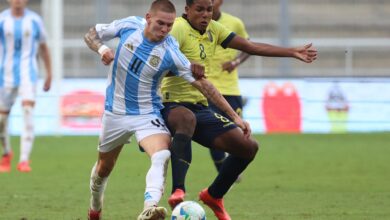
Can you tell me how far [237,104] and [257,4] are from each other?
13.0 metres

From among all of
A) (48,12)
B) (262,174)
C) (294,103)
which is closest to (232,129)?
(262,174)

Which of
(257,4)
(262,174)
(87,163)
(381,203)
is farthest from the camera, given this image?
(257,4)

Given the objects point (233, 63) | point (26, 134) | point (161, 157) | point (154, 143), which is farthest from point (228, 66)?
point (161, 157)

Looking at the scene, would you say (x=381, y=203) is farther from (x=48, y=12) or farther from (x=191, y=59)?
(x=48, y=12)

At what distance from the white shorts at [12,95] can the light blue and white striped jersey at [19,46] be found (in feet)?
0.23

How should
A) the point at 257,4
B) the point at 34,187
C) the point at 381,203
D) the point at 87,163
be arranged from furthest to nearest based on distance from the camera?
the point at 257,4 → the point at 87,163 → the point at 34,187 → the point at 381,203

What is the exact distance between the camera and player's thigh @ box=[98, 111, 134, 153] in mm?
8062

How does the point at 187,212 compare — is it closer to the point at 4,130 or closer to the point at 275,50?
the point at 275,50

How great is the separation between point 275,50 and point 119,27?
145 cm

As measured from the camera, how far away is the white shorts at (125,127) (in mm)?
7980

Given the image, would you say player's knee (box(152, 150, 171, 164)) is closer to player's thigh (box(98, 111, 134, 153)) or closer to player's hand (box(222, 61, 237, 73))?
player's thigh (box(98, 111, 134, 153))

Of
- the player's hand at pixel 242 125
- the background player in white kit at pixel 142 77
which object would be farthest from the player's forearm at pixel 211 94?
the player's hand at pixel 242 125

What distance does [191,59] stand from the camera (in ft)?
28.6

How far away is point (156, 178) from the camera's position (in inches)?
298
